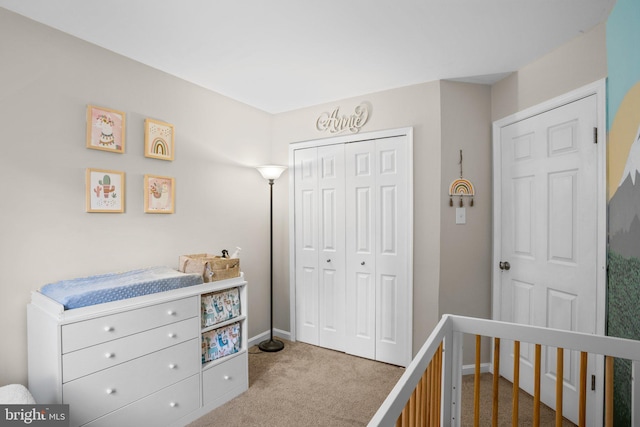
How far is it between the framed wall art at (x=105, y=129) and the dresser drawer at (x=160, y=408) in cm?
155

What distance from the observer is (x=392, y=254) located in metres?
2.89

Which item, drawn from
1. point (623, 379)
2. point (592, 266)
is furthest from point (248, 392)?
point (592, 266)

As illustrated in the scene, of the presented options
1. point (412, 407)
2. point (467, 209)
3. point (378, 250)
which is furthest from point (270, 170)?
point (412, 407)

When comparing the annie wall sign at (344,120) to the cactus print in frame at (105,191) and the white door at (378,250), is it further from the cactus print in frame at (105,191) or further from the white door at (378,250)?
the cactus print in frame at (105,191)

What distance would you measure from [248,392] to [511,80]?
3100 millimetres

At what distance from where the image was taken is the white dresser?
1606 mm

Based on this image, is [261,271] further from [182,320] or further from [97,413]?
[97,413]

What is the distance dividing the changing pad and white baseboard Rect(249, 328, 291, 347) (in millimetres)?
1325

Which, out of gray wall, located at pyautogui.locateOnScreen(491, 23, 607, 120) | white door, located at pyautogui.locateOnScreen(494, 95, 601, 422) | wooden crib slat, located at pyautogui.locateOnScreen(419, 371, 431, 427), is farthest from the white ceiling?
wooden crib slat, located at pyautogui.locateOnScreen(419, 371, 431, 427)

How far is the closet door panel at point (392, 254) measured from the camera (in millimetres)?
2822

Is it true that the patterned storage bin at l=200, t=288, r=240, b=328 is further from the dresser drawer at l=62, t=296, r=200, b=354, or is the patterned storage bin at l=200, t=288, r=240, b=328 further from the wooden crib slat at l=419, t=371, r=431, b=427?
the wooden crib slat at l=419, t=371, r=431, b=427

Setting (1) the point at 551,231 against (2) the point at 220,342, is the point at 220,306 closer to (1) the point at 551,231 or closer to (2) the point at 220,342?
(2) the point at 220,342

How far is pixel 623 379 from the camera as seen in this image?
1.72 metres

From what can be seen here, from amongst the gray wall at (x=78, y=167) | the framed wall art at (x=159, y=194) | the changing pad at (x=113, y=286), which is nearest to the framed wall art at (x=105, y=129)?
the gray wall at (x=78, y=167)
